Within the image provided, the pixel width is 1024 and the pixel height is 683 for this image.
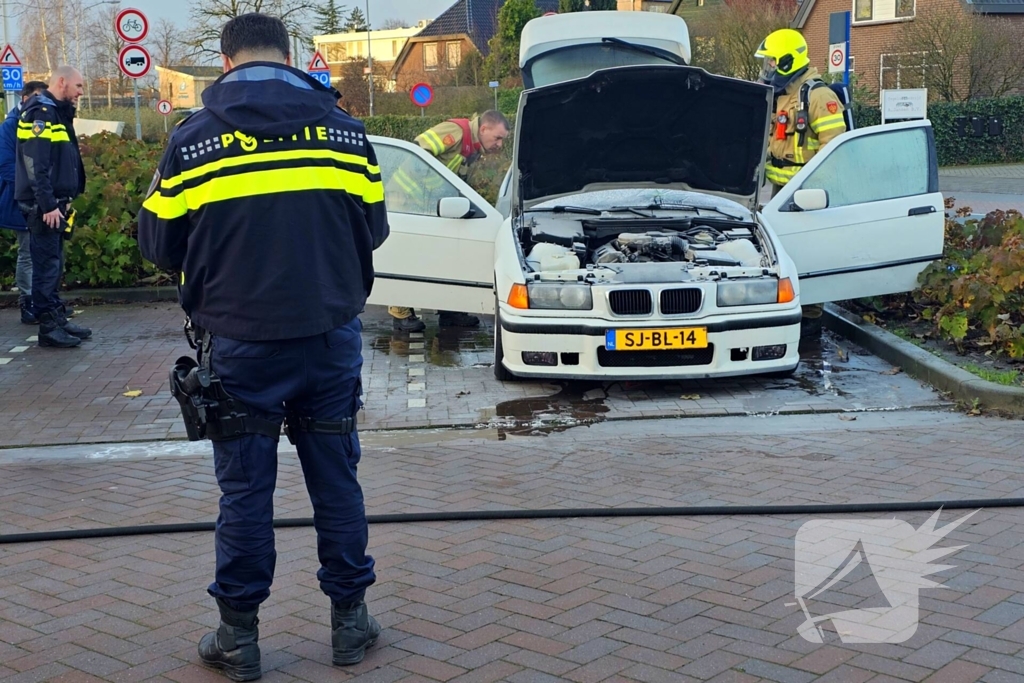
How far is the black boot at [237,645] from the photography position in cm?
363

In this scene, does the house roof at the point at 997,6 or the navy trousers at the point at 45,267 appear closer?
the navy trousers at the point at 45,267

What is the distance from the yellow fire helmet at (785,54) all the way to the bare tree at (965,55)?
24564 millimetres

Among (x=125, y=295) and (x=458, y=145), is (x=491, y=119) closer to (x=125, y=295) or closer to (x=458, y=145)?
(x=458, y=145)

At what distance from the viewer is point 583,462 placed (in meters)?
6.00

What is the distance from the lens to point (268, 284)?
11.5 ft

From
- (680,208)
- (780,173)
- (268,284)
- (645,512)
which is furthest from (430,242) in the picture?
(268,284)

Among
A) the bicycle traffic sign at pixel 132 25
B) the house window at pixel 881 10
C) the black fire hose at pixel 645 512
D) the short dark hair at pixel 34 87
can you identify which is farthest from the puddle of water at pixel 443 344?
the house window at pixel 881 10

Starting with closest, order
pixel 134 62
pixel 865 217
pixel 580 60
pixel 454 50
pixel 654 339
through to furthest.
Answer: pixel 654 339
pixel 865 217
pixel 580 60
pixel 134 62
pixel 454 50

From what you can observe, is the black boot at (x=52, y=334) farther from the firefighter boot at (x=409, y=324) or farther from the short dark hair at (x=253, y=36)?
the short dark hair at (x=253, y=36)

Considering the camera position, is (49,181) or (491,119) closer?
(49,181)

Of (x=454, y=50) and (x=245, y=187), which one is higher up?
(x=454, y=50)

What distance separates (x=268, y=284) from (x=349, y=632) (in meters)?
1.12

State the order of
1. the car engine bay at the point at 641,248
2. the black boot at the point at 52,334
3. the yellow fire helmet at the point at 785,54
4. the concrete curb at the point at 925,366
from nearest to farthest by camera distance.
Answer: the concrete curb at the point at 925,366, the car engine bay at the point at 641,248, the black boot at the point at 52,334, the yellow fire helmet at the point at 785,54

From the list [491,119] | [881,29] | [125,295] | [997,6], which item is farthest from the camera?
[881,29]
